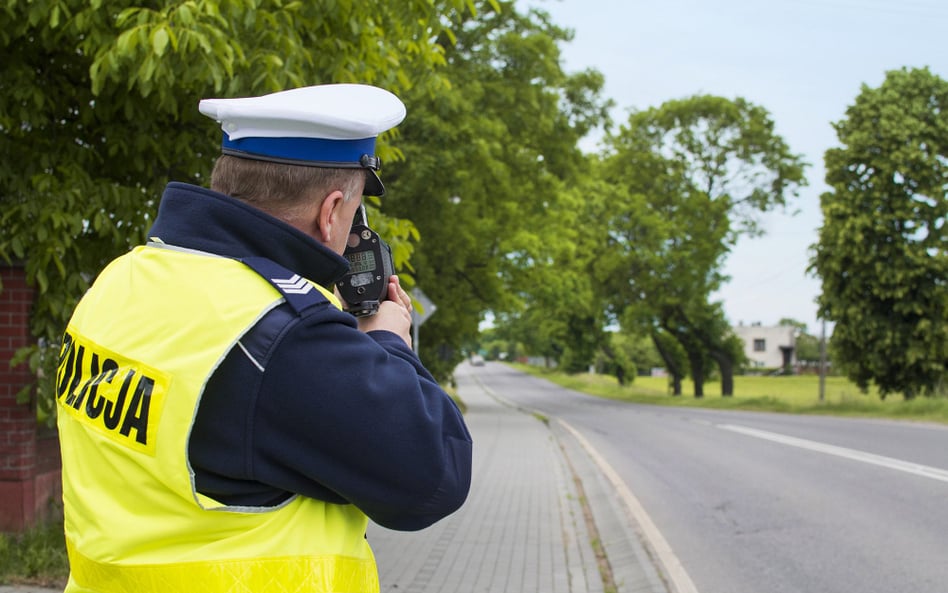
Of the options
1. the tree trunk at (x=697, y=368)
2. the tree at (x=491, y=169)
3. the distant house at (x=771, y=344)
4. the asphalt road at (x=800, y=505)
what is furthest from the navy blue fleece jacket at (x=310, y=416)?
the distant house at (x=771, y=344)

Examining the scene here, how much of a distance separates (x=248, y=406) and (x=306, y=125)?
0.49 meters

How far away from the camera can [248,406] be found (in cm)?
143

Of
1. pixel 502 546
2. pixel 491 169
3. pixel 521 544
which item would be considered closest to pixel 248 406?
pixel 502 546

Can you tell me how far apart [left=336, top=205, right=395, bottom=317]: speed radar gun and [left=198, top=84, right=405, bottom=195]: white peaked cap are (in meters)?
→ 0.25

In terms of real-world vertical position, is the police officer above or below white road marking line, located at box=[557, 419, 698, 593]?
above

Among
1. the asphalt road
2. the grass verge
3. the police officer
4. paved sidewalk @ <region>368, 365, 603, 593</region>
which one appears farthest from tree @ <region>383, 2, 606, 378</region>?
the police officer

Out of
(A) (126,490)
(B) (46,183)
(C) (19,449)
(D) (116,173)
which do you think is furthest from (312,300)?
(C) (19,449)

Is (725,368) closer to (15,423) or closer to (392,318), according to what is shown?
(15,423)

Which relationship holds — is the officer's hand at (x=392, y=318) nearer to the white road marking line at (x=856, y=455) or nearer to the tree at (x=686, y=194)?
the white road marking line at (x=856, y=455)

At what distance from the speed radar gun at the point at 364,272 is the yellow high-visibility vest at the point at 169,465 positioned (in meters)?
0.26

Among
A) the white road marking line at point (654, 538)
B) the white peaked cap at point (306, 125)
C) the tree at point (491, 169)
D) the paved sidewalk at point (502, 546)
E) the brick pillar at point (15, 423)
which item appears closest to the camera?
the white peaked cap at point (306, 125)

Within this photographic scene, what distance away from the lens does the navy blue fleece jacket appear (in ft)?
4.71

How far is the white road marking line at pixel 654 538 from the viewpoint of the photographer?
6289mm

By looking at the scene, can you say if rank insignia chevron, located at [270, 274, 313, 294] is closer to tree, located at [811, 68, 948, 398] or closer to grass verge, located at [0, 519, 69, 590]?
grass verge, located at [0, 519, 69, 590]
